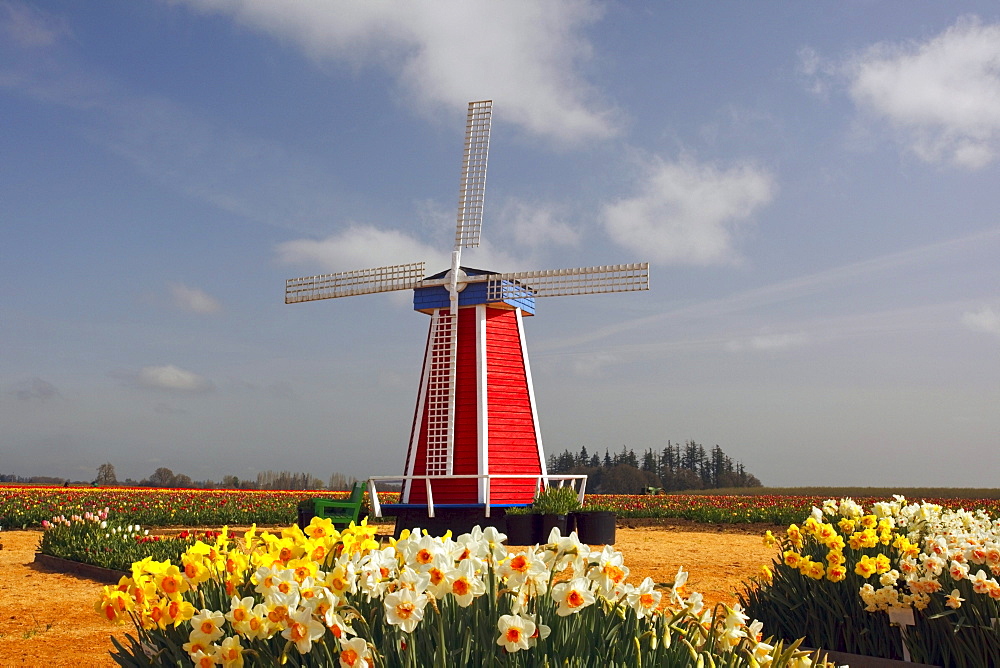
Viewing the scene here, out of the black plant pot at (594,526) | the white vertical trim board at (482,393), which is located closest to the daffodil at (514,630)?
the black plant pot at (594,526)

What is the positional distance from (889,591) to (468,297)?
42.6 feet

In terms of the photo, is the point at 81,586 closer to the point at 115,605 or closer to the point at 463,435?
the point at 463,435

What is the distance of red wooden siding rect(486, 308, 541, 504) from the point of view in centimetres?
1653

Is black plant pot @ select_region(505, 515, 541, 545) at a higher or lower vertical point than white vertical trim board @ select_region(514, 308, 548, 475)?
lower

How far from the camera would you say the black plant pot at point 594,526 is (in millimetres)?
14266

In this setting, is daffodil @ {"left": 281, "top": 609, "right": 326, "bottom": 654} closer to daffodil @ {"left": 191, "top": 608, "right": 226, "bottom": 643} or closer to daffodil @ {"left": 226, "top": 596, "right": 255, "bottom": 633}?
daffodil @ {"left": 226, "top": 596, "right": 255, "bottom": 633}

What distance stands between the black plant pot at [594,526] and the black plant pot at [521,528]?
870mm

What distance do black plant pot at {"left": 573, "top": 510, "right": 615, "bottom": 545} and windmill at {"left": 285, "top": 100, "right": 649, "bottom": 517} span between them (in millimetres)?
1795

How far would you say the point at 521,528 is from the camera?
547 inches

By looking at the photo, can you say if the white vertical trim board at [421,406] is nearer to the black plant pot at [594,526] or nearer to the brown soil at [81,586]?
the black plant pot at [594,526]

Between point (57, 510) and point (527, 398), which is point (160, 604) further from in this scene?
point (57, 510)

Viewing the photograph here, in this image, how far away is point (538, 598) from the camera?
2.76 meters

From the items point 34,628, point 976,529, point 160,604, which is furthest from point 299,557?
point 34,628

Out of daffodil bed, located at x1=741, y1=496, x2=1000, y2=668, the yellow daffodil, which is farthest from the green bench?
the yellow daffodil
